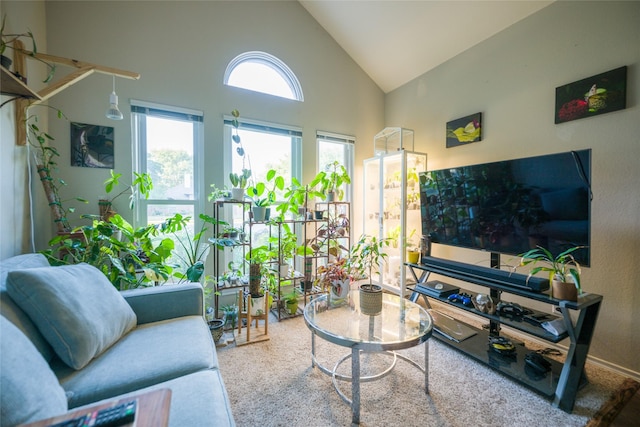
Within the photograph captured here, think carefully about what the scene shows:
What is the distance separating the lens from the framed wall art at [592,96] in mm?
1905

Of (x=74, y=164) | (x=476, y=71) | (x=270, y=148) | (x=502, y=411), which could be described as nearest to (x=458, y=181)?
(x=476, y=71)

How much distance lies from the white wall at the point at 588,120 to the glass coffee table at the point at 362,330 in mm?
1356

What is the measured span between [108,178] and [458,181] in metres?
3.19

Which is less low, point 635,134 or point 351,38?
point 351,38

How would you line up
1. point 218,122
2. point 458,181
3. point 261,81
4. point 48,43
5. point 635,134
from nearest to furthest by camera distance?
point 635,134
point 48,43
point 458,181
point 218,122
point 261,81

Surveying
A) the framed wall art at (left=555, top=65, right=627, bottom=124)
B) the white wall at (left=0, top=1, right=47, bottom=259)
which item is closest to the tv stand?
the framed wall art at (left=555, top=65, right=627, bottom=124)

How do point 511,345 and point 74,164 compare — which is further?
point 74,164

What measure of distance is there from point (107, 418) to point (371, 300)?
4.73 feet

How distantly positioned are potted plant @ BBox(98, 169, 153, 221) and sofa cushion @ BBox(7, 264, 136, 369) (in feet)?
3.83

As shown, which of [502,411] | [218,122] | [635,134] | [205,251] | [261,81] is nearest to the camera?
[502,411]

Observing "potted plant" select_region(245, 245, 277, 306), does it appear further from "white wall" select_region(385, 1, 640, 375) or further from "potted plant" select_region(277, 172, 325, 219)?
"white wall" select_region(385, 1, 640, 375)

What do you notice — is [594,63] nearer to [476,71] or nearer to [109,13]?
[476,71]

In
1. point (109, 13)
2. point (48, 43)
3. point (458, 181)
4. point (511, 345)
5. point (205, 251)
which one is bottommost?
point (511, 345)

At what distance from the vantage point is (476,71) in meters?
2.80
